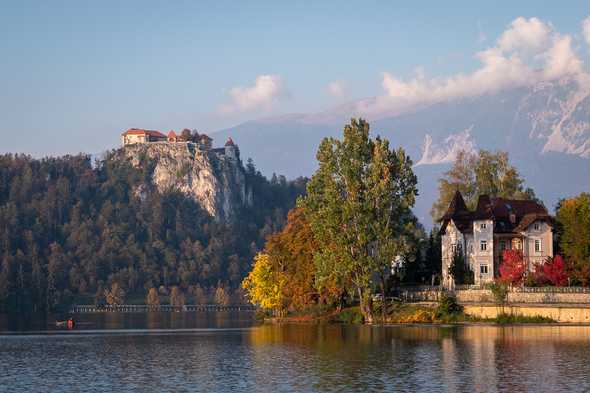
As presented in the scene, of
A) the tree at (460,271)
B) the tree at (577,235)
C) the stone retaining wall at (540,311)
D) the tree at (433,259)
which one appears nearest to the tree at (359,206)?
the stone retaining wall at (540,311)

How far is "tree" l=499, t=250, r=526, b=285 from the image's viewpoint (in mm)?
112125

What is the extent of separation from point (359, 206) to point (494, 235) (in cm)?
2058

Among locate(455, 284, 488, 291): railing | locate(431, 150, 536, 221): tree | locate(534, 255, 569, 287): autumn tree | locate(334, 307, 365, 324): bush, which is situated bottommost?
locate(334, 307, 365, 324): bush

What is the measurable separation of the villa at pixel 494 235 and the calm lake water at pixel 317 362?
2093 centimetres

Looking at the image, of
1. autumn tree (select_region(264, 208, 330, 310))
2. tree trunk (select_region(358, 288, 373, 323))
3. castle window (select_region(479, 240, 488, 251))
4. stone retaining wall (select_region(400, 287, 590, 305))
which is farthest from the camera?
castle window (select_region(479, 240, 488, 251))

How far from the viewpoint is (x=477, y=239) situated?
122312 millimetres

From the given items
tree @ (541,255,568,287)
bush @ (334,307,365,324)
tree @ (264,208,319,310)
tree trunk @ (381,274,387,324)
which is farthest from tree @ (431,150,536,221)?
tree trunk @ (381,274,387,324)

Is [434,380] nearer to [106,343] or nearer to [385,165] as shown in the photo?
[106,343]

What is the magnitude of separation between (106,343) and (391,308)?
1276 inches

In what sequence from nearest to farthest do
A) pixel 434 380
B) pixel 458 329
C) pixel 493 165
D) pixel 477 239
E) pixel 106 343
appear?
pixel 434 380 → pixel 106 343 → pixel 458 329 → pixel 477 239 → pixel 493 165

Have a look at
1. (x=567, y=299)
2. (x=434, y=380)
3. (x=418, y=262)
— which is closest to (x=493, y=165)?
(x=418, y=262)

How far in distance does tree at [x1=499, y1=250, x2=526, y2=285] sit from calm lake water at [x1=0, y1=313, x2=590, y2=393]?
12082 mm

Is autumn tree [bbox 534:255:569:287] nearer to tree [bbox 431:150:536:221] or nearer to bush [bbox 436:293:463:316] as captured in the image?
bush [bbox 436:293:463:316]

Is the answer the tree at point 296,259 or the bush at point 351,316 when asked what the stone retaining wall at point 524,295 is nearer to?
the bush at point 351,316
